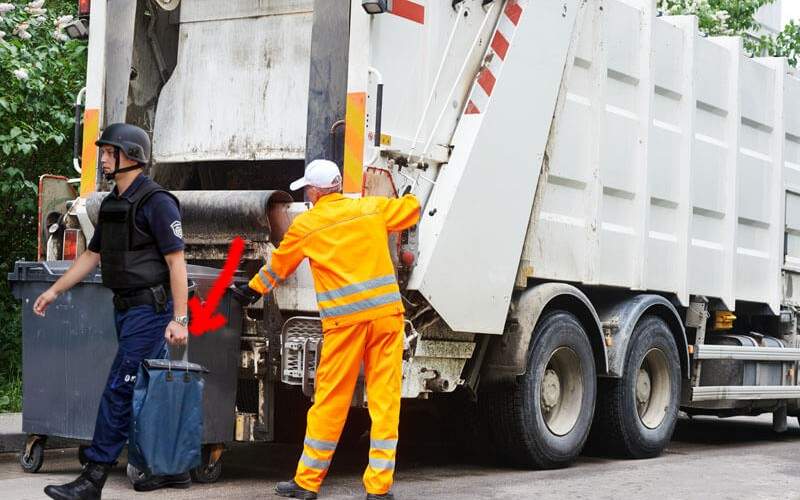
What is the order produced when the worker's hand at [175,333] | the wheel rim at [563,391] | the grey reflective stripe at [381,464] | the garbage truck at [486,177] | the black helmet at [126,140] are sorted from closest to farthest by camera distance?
the worker's hand at [175,333]
the black helmet at [126,140]
the grey reflective stripe at [381,464]
the garbage truck at [486,177]
the wheel rim at [563,391]

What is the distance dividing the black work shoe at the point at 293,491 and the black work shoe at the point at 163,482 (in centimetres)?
40

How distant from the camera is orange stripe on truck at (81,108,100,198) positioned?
7.15 meters

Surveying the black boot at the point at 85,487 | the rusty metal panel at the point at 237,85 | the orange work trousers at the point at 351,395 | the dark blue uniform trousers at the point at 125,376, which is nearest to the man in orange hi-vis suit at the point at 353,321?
the orange work trousers at the point at 351,395

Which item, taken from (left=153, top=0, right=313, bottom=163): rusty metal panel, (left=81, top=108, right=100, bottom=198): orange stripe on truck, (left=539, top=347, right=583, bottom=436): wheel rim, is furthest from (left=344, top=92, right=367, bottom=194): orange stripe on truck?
(left=539, top=347, right=583, bottom=436): wheel rim

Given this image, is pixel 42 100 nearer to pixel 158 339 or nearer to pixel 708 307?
pixel 158 339

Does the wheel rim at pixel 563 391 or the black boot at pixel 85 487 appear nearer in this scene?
the black boot at pixel 85 487

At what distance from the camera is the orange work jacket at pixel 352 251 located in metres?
5.91

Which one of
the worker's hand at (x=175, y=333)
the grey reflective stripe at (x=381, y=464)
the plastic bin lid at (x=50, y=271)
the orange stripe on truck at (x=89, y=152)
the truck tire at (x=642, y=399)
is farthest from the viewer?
the truck tire at (x=642, y=399)

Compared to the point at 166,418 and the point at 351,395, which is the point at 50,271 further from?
the point at 351,395

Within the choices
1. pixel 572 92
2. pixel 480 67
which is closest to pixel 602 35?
pixel 572 92

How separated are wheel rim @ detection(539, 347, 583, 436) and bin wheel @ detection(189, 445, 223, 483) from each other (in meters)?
1.94

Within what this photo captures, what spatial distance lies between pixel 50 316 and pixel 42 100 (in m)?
3.14

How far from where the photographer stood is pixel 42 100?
9.15m

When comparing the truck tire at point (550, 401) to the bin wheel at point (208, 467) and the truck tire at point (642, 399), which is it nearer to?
the truck tire at point (642, 399)
